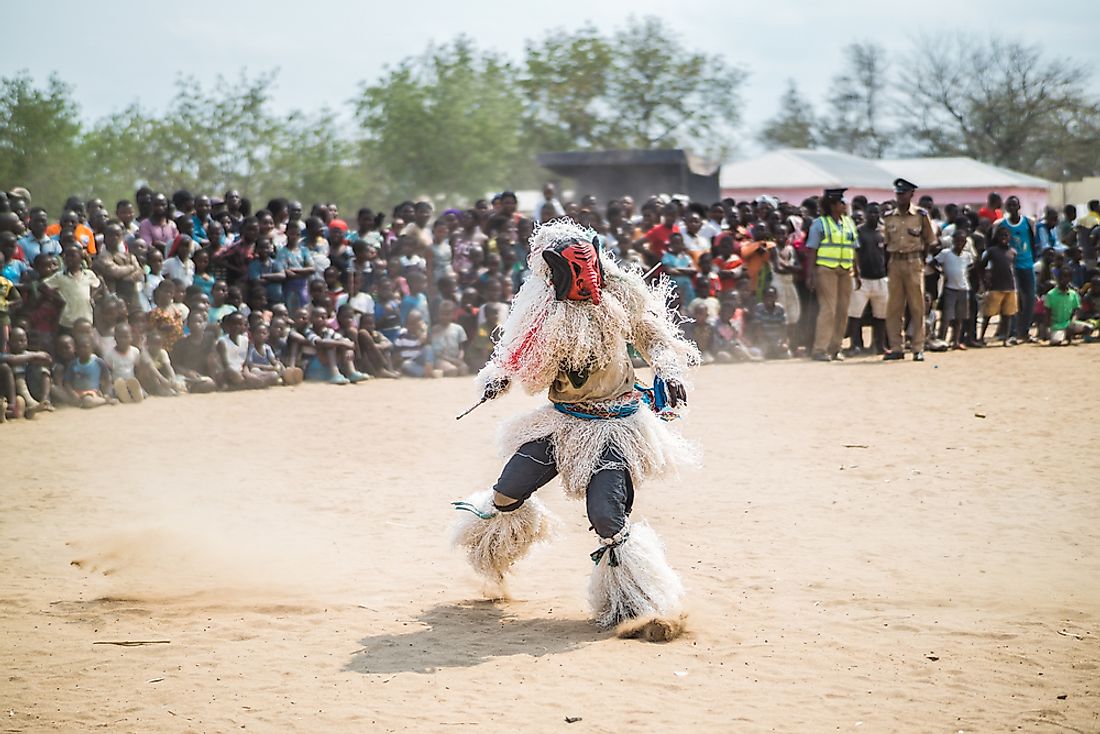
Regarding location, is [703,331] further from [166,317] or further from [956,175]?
[956,175]

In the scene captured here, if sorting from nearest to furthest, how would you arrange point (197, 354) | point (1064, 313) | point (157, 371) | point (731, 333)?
point (157, 371), point (197, 354), point (731, 333), point (1064, 313)

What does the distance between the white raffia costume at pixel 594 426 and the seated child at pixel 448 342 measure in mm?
8427

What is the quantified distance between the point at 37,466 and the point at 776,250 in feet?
30.5

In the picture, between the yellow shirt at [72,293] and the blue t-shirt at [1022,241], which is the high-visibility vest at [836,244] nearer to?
the blue t-shirt at [1022,241]

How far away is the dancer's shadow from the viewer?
17.4 feet

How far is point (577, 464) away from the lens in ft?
19.1

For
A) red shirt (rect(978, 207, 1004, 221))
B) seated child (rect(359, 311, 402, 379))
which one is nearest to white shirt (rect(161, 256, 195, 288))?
seated child (rect(359, 311, 402, 379))

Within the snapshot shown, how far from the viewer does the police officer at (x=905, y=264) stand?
14633 mm

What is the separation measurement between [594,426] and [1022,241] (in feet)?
41.0

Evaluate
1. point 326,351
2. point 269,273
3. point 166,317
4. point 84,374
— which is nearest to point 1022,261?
point 326,351

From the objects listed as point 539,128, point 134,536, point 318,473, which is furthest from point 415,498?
point 539,128

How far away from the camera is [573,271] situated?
584 cm

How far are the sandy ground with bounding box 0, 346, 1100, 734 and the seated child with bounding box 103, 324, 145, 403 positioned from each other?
1026mm

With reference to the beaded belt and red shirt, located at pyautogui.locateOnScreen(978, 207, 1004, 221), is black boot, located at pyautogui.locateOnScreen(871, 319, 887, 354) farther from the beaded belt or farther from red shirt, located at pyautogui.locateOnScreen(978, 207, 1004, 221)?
the beaded belt
